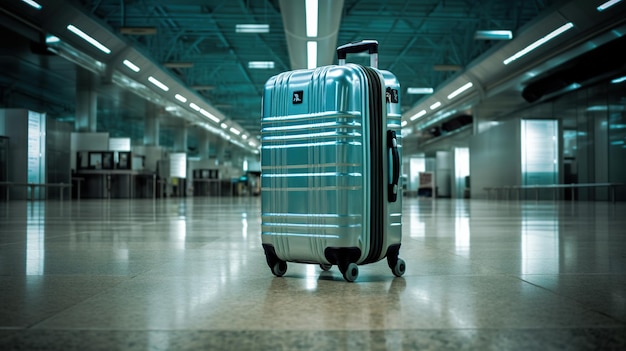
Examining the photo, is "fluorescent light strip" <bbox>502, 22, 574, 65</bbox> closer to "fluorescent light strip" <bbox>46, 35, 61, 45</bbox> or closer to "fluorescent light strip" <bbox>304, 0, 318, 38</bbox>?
"fluorescent light strip" <bbox>304, 0, 318, 38</bbox>

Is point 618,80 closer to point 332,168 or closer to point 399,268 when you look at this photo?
point 399,268

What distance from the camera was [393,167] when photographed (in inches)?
106

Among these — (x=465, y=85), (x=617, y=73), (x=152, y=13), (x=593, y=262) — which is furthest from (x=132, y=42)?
(x=593, y=262)

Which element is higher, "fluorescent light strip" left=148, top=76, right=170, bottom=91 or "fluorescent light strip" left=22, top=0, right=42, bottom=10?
"fluorescent light strip" left=22, top=0, right=42, bottom=10

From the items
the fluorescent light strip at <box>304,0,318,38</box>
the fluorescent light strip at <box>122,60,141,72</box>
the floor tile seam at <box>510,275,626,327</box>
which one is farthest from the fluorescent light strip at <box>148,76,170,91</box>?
the floor tile seam at <box>510,275,626,327</box>

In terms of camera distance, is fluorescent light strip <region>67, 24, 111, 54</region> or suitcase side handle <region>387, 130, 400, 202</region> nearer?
suitcase side handle <region>387, 130, 400, 202</region>

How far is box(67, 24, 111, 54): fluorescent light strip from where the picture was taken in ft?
59.1

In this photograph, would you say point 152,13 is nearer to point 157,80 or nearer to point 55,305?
point 157,80

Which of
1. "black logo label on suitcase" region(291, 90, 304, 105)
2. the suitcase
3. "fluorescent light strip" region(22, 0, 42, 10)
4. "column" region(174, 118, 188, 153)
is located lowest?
the suitcase

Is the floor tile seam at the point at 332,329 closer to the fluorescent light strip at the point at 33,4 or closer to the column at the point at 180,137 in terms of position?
the fluorescent light strip at the point at 33,4

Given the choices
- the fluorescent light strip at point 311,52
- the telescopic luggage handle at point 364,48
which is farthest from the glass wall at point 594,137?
the telescopic luggage handle at point 364,48

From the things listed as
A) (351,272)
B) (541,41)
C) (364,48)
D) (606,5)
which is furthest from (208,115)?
(351,272)

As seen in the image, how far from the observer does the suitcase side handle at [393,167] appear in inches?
106

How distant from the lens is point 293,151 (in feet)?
9.12
